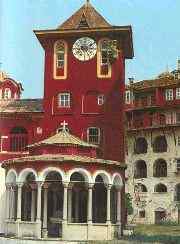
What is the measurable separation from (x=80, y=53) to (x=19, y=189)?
3625 millimetres

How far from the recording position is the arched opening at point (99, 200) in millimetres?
13484

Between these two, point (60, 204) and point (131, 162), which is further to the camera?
point (131, 162)

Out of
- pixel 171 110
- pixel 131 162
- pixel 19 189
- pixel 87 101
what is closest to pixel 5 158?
pixel 19 189

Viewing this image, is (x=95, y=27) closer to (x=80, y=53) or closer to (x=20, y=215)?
(x=80, y=53)

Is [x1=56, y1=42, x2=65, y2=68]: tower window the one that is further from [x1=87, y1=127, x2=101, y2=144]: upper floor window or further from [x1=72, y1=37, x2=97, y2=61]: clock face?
[x1=87, y1=127, x2=101, y2=144]: upper floor window

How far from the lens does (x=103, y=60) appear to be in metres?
14.6

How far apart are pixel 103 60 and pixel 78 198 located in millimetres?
3314

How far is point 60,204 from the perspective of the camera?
43.8 ft

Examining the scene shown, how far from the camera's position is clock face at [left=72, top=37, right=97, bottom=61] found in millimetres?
14320

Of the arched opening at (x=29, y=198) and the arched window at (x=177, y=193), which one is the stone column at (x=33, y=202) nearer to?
the arched opening at (x=29, y=198)

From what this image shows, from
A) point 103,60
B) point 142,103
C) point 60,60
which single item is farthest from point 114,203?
point 142,103

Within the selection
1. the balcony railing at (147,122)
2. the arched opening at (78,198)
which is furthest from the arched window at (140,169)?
the arched opening at (78,198)

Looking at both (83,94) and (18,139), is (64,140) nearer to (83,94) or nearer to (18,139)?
(18,139)

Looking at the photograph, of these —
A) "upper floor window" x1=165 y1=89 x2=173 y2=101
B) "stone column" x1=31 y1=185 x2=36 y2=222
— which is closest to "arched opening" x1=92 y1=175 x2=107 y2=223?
"stone column" x1=31 y1=185 x2=36 y2=222
